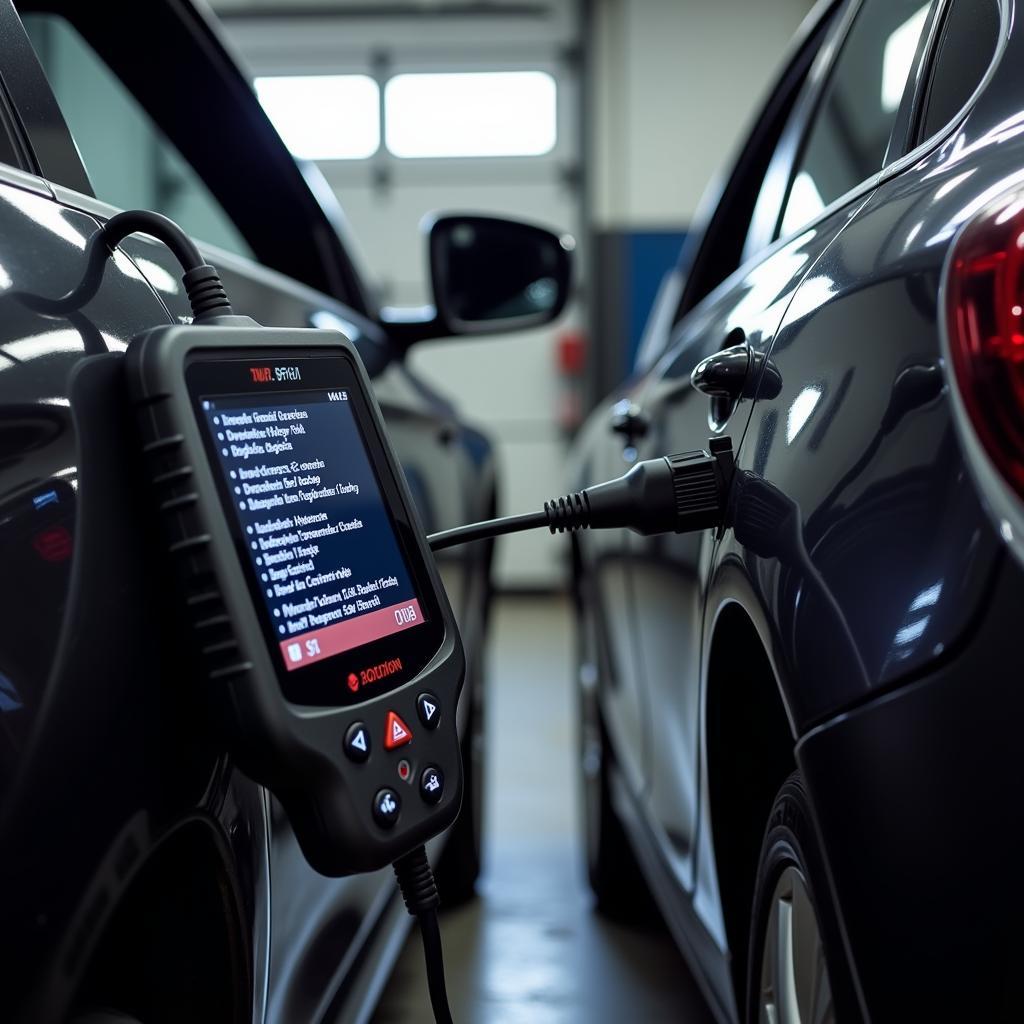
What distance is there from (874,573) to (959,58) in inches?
Answer: 16.5

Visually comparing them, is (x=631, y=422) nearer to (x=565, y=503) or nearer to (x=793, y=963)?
(x=565, y=503)

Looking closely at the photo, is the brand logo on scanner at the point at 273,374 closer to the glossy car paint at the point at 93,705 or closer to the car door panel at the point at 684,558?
the glossy car paint at the point at 93,705

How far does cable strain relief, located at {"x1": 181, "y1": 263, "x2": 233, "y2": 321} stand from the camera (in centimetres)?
81

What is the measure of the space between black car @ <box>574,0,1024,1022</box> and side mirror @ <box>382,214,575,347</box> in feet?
2.38

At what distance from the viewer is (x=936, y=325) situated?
0.64m

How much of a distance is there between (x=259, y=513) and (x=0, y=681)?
21 cm

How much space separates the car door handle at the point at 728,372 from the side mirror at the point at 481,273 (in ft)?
3.14

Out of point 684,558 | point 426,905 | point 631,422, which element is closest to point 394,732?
point 426,905

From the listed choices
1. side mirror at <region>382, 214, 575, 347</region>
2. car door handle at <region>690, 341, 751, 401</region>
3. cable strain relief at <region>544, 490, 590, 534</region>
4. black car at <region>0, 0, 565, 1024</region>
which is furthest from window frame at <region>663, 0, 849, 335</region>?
black car at <region>0, 0, 565, 1024</region>

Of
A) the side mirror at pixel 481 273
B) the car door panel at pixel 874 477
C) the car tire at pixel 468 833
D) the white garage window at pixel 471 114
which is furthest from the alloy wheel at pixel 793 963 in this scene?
the white garage window at pixel 471 114

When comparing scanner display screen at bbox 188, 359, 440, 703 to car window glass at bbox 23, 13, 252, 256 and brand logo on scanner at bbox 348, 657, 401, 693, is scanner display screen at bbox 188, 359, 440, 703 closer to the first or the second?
brand logo on scanner at bbox 348, 657, 401, 693

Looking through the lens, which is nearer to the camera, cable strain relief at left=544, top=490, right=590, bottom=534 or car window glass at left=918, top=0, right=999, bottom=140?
car window glass at left=918, top=0, right=999, bottom=140

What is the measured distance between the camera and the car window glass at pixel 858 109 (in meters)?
1.09

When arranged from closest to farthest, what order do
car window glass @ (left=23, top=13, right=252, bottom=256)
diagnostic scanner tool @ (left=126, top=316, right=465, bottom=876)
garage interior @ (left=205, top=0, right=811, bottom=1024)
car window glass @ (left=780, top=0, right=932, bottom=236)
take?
diagnostic scanner tool @ (left=126, top=316, right=465, bottom=876), car window glass @ (left=780, top=0, right=932, bottom=236), car window glass @ (left=23, top=13, right=252, bottom=256), garage interior @ (left=205, top=0, right=811, bottom=1024)
